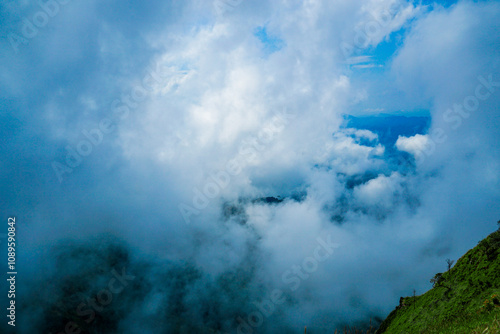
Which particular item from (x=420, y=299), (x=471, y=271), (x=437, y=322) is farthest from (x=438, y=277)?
(x=437, y=322)

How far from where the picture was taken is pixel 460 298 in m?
36.5

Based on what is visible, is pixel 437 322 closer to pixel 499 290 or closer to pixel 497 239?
pixel 499 290

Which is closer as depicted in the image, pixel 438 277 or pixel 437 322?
pixel 437 322

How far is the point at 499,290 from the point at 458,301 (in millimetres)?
6400

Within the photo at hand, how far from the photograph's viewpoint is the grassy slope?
3092 centimetres

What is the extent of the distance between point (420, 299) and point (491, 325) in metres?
28.0

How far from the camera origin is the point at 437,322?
35.0 m

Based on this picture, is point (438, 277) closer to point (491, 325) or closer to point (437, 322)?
point (437, 322)

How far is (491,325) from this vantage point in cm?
2169

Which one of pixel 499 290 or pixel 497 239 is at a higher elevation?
pixel 497 239

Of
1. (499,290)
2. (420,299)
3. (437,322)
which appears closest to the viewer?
(499,290)

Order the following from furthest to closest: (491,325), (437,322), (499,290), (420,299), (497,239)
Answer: (420,299) < (497,239) < (437,322) < (499,290) < (491,325)

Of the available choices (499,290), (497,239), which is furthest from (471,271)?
(499,290)

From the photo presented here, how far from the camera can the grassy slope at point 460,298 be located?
30.9 meters
